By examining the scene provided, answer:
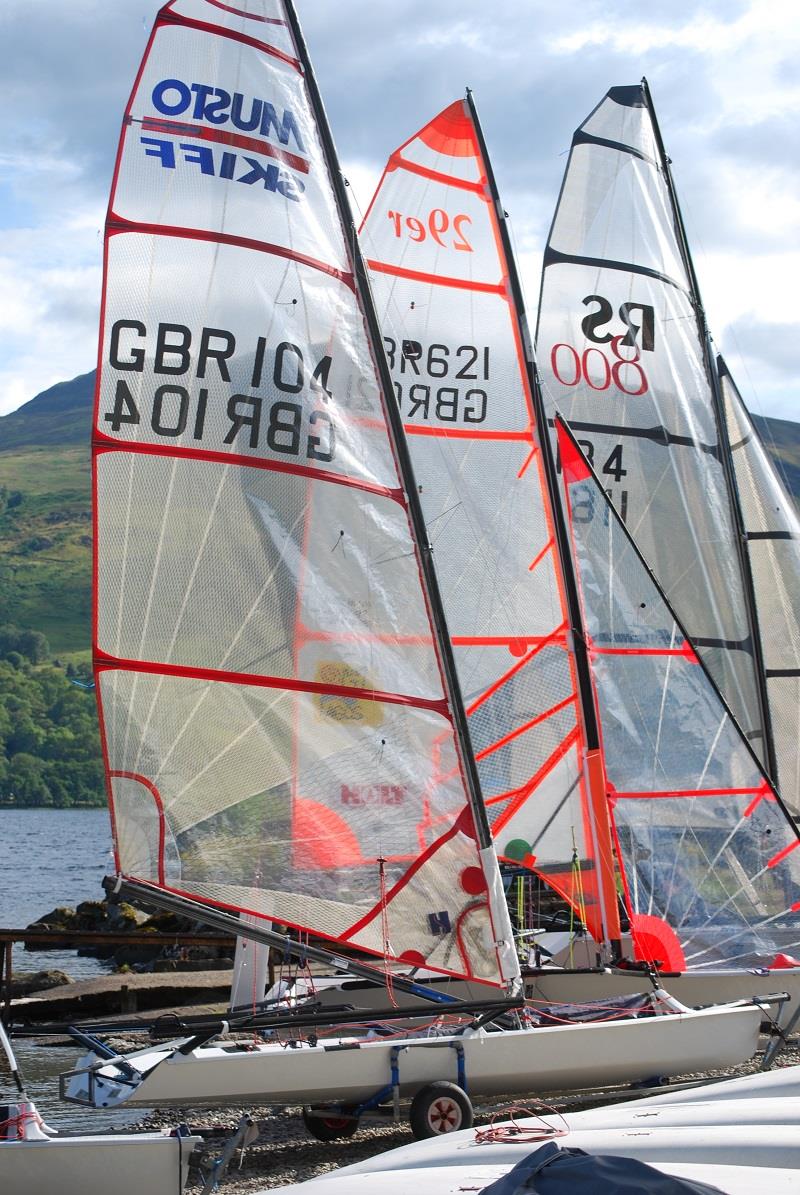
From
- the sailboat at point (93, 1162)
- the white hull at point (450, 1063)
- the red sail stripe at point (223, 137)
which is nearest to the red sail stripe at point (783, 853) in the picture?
the white hull at point (450, 1063)

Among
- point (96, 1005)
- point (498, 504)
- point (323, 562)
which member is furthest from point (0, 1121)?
point (96, 1005)

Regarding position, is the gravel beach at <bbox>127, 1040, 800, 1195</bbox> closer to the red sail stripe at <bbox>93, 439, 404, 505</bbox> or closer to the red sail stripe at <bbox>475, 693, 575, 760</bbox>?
the red sail stripe at <bbox>475, 693, 575, 760</bbox>

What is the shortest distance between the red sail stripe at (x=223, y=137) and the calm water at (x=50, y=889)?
20.7 feet

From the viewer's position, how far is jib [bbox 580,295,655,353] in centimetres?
1942

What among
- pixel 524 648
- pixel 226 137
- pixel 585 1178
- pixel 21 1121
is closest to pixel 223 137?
pixel 226 137

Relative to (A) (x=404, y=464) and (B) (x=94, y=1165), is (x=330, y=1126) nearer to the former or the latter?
(B) (x=94, y=1165)

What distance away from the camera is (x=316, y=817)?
11.7 meters

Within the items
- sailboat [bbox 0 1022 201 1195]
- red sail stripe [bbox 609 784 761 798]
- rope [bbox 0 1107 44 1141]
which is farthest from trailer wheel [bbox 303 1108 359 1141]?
red sail stripe [bbox 609 784 761 798]

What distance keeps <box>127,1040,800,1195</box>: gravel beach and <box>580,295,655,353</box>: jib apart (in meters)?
9.90

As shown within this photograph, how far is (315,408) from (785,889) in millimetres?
6811

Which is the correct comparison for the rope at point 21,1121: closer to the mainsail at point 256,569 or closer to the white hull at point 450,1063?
the white hull at point 450,1063

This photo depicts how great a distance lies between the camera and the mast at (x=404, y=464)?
1191 centimetres

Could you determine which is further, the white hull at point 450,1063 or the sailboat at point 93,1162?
the white hull at point 450,1063

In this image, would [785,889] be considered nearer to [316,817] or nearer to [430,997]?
[430,997]
